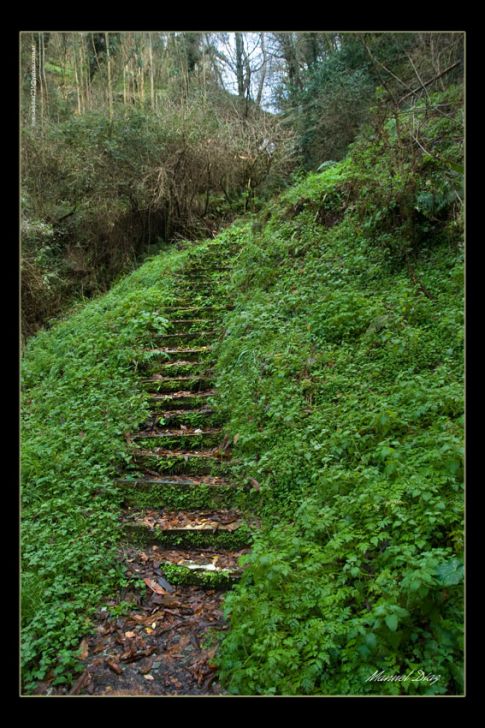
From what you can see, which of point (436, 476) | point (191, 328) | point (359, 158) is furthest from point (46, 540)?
point (359, 158)

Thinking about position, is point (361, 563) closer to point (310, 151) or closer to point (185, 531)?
point (185, 531)

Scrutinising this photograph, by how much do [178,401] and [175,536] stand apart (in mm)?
1997

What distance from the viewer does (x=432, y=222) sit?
520 centimetres

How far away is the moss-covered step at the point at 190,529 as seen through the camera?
3.55m

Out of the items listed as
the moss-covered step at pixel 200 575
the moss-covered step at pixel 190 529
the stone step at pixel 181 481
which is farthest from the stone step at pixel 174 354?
the moss-covered step at pixel 200 575

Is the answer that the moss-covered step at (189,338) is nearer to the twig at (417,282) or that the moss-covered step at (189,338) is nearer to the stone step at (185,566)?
the twig at (417,282)

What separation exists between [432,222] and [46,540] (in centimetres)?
475

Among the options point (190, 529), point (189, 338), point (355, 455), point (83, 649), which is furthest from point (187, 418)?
point (83, 649)

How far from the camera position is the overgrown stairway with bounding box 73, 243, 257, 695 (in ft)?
8.52

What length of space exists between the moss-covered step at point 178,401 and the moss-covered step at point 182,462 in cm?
83

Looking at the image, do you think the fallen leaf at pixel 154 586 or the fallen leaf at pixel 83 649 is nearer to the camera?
the fallen leaf at pixel 83 649

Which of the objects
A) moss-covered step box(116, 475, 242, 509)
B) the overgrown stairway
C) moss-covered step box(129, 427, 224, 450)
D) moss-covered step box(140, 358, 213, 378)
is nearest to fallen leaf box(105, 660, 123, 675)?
the overgrown stairway

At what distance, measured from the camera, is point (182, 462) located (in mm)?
4449

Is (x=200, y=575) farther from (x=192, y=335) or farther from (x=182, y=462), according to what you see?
(x=192, y=335)
